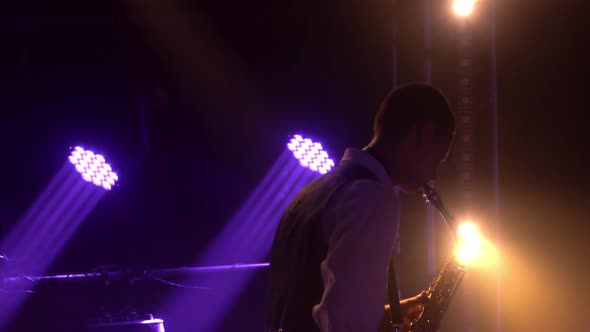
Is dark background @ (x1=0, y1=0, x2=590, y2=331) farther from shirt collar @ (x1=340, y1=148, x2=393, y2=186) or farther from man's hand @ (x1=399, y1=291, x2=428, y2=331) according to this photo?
shirt collar @ (x1=340, y1=148, x2=393, y2=186)

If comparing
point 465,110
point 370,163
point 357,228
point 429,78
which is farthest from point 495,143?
point 357,228

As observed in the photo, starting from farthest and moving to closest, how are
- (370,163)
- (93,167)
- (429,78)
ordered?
(93,167)
(429,78)
(370,163)

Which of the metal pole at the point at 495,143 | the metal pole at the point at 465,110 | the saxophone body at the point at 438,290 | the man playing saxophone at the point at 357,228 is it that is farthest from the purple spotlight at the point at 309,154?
the man playing saxophone at the point at 357,228

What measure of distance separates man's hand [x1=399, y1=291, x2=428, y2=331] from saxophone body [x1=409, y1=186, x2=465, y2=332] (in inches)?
0.8

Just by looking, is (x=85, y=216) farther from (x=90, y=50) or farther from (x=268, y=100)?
(x=268, y=100)

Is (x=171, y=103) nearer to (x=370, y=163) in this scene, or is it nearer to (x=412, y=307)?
(x=412, y=307)

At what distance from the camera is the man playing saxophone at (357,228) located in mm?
1730

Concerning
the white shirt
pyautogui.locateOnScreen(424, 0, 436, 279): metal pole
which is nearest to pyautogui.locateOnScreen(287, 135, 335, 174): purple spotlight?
pyautogui.locateOnScreen(424, 0, 436, 279): metal pole

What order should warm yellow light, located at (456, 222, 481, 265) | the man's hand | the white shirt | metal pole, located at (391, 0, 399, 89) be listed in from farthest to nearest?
metal pole, located at (391, 0, 399, 89), warm yellow light, located at (456, 222, 481, 265), the man's hand, the white shirt

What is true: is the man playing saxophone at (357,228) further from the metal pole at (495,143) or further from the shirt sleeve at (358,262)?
the metal pole at (495,143)

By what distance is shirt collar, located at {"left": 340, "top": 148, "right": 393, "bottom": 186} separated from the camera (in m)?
1.96

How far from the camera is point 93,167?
507 centimetres

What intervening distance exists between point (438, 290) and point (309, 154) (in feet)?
6.86

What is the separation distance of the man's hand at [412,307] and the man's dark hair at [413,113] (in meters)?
0.82
